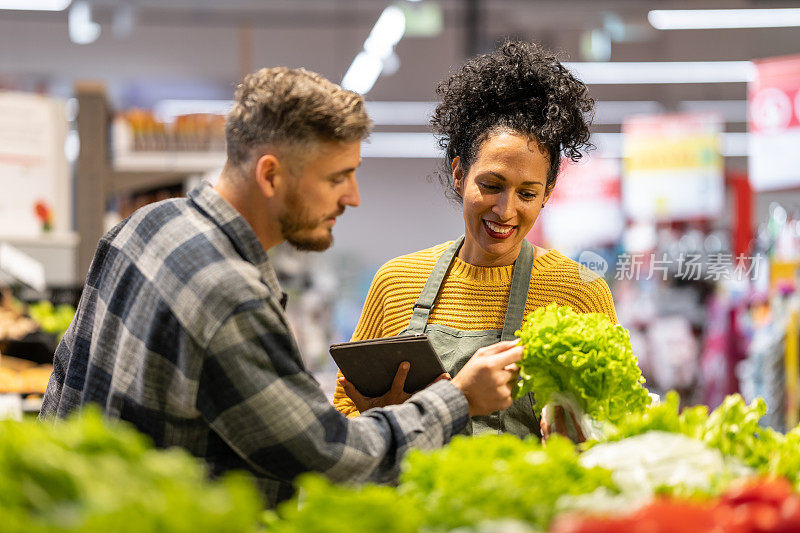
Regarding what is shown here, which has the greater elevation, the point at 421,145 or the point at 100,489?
the point at 421,145

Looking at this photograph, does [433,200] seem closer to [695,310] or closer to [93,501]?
[695,310]

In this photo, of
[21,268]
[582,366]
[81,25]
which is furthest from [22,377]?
[81,25]

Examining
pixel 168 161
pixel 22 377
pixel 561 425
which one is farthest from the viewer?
pixel 168 161

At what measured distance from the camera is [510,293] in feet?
8.45

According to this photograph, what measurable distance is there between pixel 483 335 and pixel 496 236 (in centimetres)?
29

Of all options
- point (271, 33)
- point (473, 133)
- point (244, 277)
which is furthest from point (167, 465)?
point (271, 33)

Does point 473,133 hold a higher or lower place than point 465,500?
higher

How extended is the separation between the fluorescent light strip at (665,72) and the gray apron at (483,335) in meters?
10.3

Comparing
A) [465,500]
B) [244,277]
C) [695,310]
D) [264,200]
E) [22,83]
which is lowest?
[695,310]

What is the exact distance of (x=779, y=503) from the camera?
1311mm

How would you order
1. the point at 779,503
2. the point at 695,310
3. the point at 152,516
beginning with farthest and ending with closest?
the point at 695,310 → the point at 779,503 → the point at 152,516

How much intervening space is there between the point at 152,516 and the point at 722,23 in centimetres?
1146

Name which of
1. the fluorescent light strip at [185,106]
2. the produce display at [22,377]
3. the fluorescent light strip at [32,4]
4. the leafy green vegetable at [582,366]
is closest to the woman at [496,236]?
the leafy green vegetable at [582,366]

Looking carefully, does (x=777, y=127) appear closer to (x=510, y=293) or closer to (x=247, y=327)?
(x=510, y=293)
